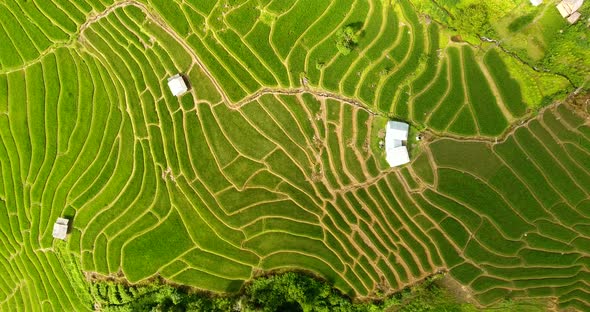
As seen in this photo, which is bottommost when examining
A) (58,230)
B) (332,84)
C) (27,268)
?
(27,268)

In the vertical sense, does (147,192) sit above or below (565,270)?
above

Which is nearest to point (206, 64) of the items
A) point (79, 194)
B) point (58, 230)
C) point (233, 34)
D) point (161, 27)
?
point (233, 34)

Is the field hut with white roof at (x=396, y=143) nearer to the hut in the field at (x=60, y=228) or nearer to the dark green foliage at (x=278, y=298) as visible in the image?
the dark green foliage at (x=278, y=298)

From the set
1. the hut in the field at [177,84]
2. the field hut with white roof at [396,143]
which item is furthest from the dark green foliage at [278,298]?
the hut in the field at [177,84]

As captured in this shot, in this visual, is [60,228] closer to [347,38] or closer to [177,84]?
[177,84]

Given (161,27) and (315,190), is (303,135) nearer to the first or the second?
(315,190)

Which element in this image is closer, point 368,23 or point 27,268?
point 368,23
